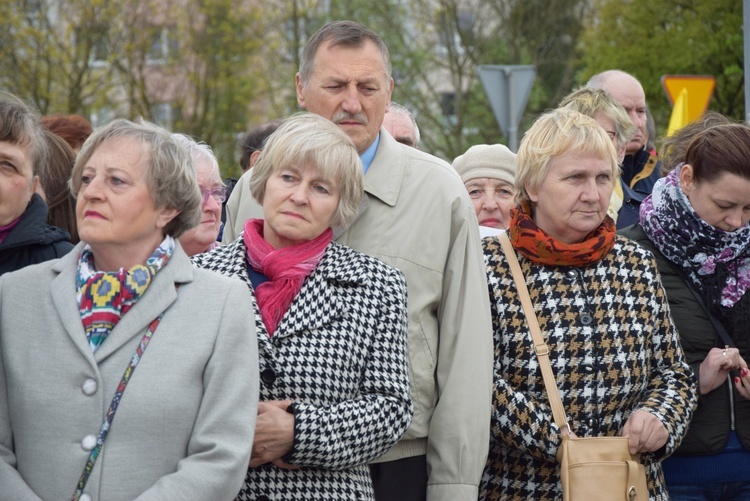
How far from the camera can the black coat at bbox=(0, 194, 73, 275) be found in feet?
14.5

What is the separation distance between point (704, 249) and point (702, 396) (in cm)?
61

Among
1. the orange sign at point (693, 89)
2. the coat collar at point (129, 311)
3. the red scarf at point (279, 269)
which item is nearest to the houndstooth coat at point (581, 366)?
the red scarf at point (279, 269)

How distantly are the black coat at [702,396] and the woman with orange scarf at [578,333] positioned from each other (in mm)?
262

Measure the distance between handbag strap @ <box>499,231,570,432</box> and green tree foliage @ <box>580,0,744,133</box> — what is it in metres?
17.4

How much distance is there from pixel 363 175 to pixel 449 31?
2369 cm

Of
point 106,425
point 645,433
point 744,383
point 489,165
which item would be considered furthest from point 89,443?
point 489,165

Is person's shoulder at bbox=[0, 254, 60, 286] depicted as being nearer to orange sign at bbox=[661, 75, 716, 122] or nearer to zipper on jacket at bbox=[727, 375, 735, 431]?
zipper on jacket at bbox=[727, 375, 735, 431]

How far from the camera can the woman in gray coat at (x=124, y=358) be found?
344cm

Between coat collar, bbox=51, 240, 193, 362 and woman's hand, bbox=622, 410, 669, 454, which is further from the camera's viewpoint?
woman's hand, bbox=622, 410, 669, 454

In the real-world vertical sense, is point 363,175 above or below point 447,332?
above

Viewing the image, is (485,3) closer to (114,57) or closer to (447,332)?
(114,57)

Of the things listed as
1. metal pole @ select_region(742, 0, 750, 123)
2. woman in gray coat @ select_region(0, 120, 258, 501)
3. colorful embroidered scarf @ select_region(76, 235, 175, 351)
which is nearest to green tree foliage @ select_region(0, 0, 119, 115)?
metal pole @ select_region(742, 0, 750, 123)

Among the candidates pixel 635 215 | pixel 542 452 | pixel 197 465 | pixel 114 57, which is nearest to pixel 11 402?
pixel 197 465

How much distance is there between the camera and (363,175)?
4.27m
